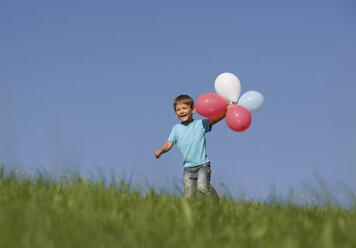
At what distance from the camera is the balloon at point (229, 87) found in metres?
5.55

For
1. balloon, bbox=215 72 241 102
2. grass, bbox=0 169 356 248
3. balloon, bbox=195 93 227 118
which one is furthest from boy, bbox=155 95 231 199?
grass, bbox=0 169 356 248

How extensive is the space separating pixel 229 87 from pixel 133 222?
3177mm

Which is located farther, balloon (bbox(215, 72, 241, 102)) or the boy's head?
the boy's head

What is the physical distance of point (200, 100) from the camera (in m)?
5.52

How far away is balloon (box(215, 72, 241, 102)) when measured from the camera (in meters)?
5.55

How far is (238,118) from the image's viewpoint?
521 cm

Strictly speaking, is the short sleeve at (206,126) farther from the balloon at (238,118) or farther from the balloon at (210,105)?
the balloon at (238,118)

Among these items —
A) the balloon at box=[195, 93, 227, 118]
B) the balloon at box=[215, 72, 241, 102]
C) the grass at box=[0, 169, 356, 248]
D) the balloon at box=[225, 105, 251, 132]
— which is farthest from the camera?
the balloon at box=[215, 72, 241, 102]

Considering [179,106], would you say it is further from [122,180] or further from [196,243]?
[196,243]

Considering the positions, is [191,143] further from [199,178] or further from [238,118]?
[238,118]

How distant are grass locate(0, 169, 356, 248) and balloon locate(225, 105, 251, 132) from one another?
1628 mm

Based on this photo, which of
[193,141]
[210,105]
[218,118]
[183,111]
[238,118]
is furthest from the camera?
[183,111]

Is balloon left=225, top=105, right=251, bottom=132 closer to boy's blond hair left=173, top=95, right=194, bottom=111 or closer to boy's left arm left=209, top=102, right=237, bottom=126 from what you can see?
boy's left arm left=209, top=102, right=237, bottom=126

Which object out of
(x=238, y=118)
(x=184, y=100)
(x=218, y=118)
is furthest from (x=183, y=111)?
(x=238, y=118)
